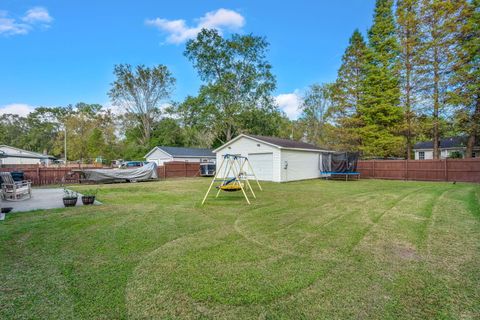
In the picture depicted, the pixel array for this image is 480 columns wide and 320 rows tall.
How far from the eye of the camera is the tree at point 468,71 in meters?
15.3

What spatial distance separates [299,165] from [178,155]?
13.3m

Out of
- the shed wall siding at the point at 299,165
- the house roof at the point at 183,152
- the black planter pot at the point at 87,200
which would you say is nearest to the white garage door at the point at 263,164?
the shed wall siding at the point at 299,165

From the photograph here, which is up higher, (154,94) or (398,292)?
(154,94)

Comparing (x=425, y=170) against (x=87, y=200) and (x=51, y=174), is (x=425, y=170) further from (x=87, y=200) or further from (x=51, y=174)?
(x=51, y=174)

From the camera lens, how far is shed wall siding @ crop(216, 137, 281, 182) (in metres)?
14.7

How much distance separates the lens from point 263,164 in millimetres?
15562

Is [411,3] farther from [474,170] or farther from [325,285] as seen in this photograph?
[325,285]

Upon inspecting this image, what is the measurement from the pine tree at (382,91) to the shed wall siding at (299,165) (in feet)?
20.9

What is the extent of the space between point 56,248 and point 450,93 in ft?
72.5

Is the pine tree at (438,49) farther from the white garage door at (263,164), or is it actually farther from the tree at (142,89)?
the tree at (142,89)

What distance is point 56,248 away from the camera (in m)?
3.67

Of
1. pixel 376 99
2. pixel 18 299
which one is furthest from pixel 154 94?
pixel 18 299

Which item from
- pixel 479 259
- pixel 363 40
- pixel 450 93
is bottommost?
pixel 479 259

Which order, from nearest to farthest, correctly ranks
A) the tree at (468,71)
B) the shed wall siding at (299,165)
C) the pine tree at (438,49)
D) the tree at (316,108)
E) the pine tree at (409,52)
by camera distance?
the shed wall siding at (299,165) < the tree at (468,71) < the pine tree at (438,49) < the pine tree at (409,52) < the tree at (316,108)
